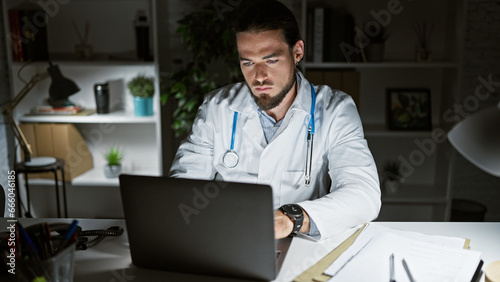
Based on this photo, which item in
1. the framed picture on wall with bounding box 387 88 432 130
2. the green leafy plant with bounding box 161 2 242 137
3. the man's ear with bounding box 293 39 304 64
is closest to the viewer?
the man's ear with bounding box 293 39 304 64

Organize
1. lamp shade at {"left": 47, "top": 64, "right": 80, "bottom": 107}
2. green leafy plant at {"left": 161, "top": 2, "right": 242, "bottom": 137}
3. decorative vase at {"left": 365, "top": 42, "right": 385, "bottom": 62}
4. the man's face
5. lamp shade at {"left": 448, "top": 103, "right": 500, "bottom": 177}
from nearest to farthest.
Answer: lamp shade at {"left": 448, "top": 103, "right": 500, "bottom": 177}
the man's face
lamp shade at {"left": 47, "top": 64, "right": 80, "bottom": 107}
green leafy plant at {"left": 161, "top": 2, "right": 242, "bottom": 137}
decorative vase at {"left": 365, "top": 42, "right": 385, "bottom": 62}

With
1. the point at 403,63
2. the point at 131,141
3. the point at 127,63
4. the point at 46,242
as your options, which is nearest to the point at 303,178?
the point at 46,242

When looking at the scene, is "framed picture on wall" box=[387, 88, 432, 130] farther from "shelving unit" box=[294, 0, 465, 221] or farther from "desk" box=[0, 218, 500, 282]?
"desk" box=[0, 218, 500, 282]

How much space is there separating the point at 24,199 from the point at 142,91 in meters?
1.07

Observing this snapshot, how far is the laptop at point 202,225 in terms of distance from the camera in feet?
3.30

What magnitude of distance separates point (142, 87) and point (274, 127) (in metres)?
1.32

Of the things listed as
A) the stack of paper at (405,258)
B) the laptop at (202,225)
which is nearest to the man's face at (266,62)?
the stack of paper at (405,258)

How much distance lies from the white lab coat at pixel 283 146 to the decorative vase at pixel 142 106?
109 centimetres

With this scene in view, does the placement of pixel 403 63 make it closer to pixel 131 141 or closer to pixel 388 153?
pixel 388 153

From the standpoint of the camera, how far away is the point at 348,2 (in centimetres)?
293

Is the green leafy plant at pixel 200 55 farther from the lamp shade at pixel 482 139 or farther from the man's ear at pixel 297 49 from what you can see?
the lamp shade at pixel 482 139

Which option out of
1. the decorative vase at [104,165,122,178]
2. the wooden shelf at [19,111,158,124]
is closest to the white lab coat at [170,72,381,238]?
the wooden shelf at [19,111,158,124]

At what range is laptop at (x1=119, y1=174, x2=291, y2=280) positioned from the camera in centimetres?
100

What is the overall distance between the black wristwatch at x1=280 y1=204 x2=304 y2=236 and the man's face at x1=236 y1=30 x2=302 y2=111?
0.54 metres
